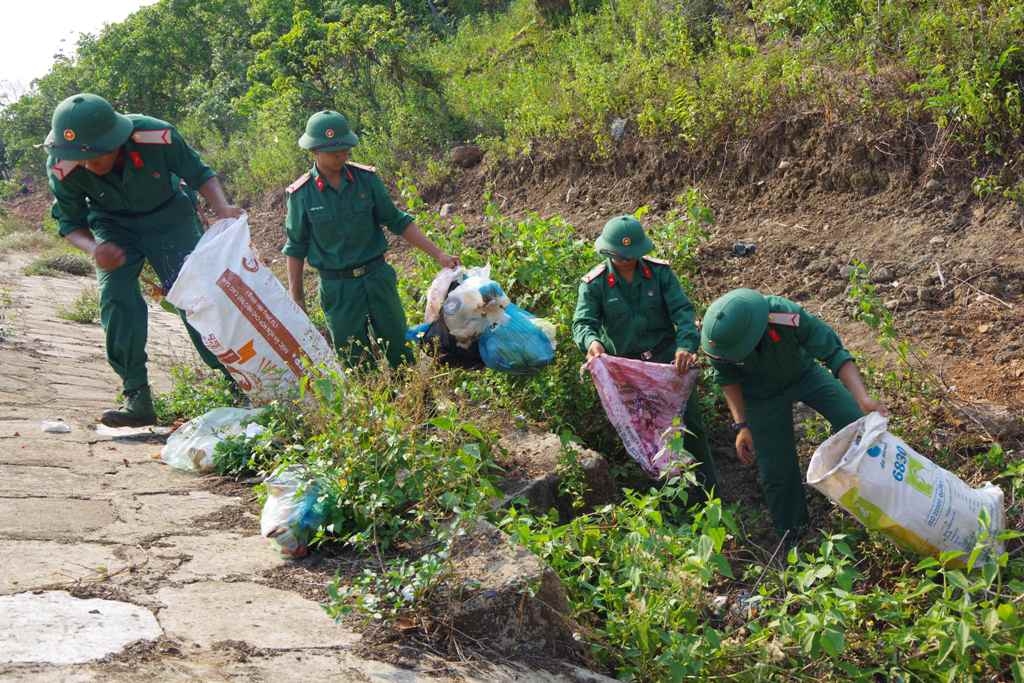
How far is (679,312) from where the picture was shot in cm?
437

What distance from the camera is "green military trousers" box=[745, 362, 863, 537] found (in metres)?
4.17

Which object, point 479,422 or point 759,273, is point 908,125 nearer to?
point 759,273

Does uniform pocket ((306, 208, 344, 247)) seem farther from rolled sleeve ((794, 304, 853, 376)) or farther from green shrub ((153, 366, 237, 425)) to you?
rolled sleeve ((794, 304, 853, 376))

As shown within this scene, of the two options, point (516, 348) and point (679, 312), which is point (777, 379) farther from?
point (516, 348)

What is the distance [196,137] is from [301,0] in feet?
8.90

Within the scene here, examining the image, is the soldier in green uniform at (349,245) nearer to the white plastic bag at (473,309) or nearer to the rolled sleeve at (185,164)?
the white plastic bag at (473,309)

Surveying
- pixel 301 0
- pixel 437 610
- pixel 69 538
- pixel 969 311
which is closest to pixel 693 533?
pixel 437 610

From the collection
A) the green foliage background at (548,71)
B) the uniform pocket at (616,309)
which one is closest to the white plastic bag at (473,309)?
the uniform pocket at (616,309)

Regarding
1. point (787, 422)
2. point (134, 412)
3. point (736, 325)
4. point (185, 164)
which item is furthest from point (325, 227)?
point (787, 422)

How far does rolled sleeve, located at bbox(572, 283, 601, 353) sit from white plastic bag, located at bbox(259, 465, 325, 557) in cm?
142

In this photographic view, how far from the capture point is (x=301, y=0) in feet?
45.2

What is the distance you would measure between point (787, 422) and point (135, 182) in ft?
9.74

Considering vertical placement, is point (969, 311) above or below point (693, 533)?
below

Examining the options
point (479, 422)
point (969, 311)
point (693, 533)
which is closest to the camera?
point (693, 533)
